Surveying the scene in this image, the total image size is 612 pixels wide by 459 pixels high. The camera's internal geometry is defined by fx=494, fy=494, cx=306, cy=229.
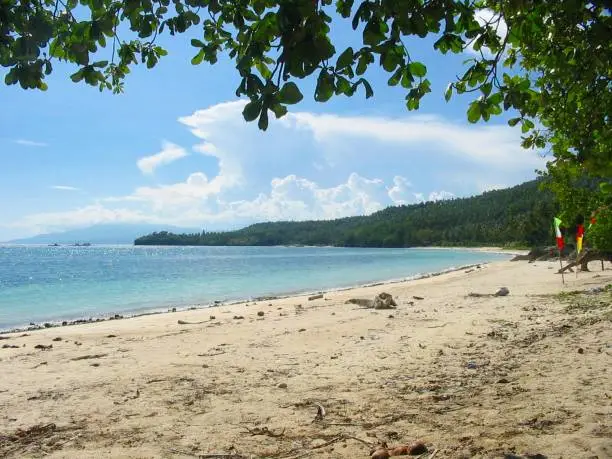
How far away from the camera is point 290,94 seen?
8.04 ft

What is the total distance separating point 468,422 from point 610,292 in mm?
11358

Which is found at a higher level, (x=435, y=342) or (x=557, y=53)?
(x=557, y=53)

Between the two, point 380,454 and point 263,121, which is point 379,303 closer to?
point 380,454

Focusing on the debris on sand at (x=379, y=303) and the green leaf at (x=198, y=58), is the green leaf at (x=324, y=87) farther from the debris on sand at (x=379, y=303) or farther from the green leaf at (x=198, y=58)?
the debris on sand at (x=379, y=303)

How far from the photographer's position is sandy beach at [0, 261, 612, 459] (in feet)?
13.6

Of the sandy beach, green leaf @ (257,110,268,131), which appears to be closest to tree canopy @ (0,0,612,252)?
green leaf @ (257,110,268,131)

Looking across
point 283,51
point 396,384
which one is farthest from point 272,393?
point 283,51

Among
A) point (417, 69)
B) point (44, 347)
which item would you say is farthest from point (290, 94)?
point (44, 347)

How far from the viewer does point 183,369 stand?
284 inches

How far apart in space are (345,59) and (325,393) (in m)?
4.17

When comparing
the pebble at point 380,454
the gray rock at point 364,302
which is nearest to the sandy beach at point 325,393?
the pebble at point 380,454

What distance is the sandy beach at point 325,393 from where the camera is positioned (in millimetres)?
4156

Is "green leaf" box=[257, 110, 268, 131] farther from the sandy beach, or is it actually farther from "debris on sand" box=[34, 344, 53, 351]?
"debris on sand" box=[34, 344, 53, 351]

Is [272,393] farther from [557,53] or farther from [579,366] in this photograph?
[557,53]
